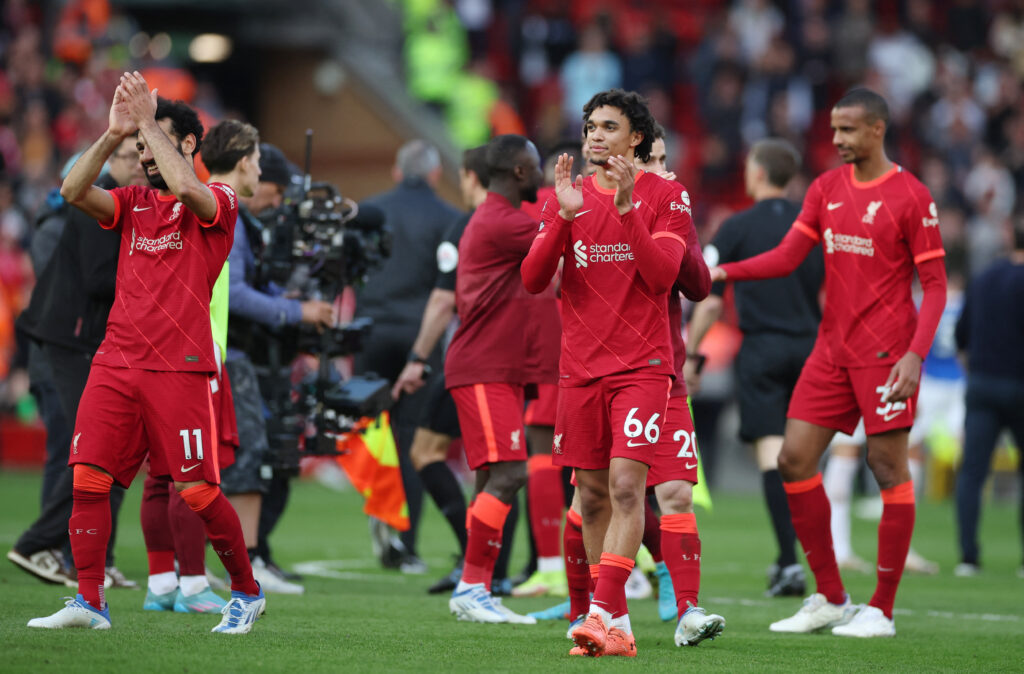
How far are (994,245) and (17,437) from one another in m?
13.0

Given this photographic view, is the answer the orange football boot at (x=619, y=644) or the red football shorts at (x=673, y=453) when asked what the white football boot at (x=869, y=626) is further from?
the orange football boot at (x=619, y=644)

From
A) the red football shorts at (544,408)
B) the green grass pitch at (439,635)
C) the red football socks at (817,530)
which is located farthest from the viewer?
the red football shorts at (544,408)

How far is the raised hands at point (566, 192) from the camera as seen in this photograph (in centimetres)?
578

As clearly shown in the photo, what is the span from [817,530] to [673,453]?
1.22m

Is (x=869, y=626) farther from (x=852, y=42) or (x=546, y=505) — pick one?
(x=852, y=42)

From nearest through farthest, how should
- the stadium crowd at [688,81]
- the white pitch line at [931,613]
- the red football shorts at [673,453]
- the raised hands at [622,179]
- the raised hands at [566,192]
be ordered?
the raised hands at [622,179], the raised hands at [566,192], the red football shorts at [673,453], the white pitch line at [931,613], the stadium crowd at [688,81]

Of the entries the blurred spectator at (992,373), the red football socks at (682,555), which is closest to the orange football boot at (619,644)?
the red football socks at (682,555)

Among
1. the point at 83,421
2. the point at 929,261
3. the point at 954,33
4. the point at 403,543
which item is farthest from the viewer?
the point at 954,33

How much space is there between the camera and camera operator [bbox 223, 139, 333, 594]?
791 cm

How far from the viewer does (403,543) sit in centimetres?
1004

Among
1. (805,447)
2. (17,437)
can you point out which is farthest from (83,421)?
(17,437)

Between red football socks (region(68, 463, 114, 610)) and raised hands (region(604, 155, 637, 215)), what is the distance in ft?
7.63

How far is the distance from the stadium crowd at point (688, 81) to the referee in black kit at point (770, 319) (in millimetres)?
10220

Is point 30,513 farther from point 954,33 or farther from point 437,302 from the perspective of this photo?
point 954,33
